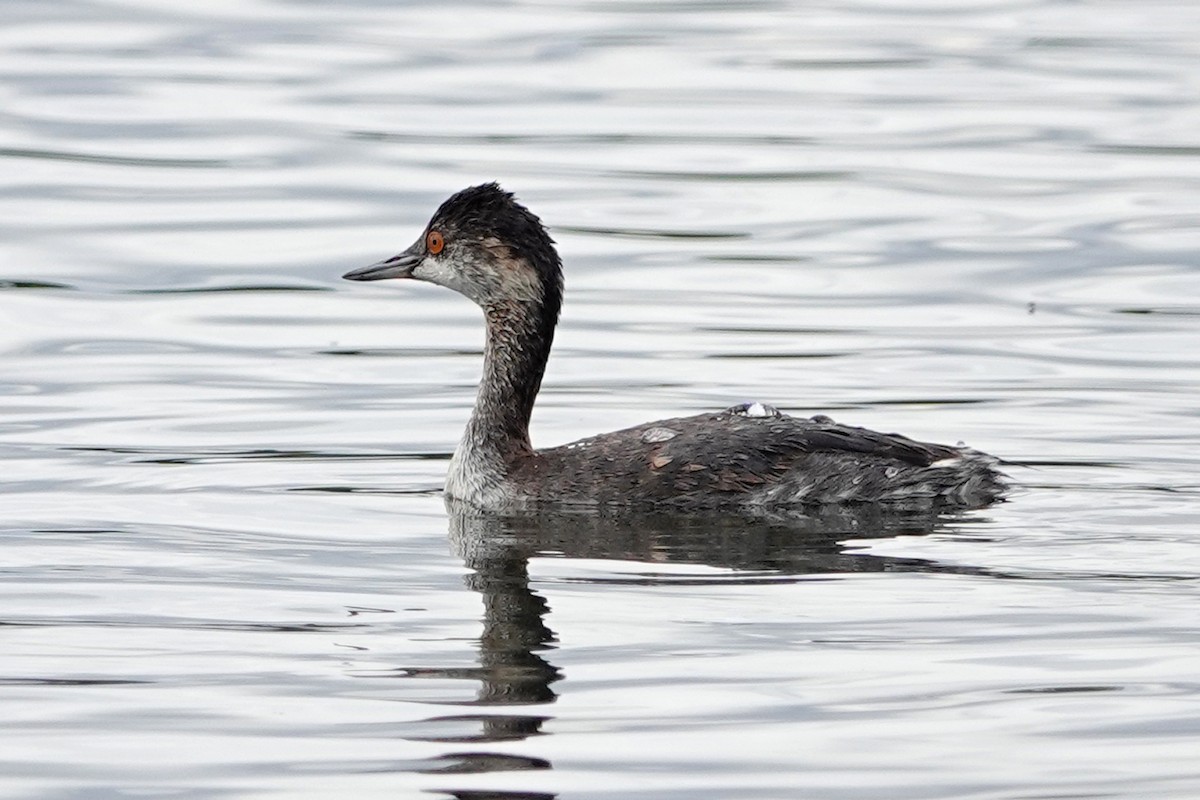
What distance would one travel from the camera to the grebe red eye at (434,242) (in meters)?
11.2

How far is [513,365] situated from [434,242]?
634 millimetres

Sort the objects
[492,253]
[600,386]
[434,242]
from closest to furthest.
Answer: [492,253], [434,242], [600,386]

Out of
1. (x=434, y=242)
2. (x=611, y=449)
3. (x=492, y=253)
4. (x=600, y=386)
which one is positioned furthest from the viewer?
(x=600, y=386)

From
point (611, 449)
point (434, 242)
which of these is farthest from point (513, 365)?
point (611, 449)

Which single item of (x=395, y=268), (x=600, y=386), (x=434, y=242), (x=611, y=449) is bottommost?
(x=611, y=449)

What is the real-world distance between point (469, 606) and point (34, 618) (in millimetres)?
1413

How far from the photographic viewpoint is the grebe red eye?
36.9ft

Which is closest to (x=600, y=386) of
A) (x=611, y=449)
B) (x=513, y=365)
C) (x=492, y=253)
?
(x=513, y=365)

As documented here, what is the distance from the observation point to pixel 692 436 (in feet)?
34.6

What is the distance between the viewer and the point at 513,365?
11.2 metres

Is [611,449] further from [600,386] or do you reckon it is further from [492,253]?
[600,386]

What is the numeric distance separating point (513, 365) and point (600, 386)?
6.33ft

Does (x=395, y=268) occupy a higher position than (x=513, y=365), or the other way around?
(x=395, y=268)

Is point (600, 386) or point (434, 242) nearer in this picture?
point (434, 242)
